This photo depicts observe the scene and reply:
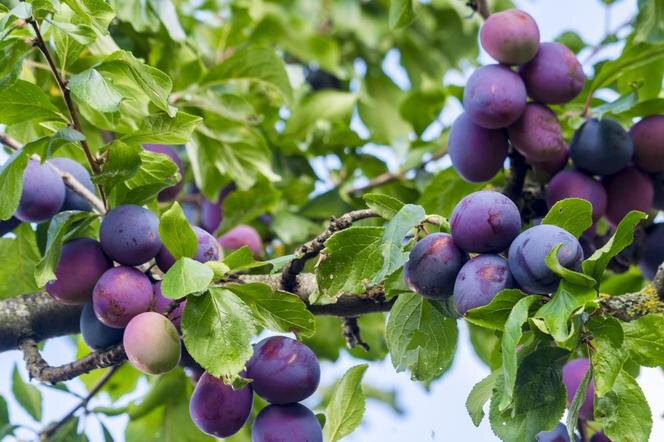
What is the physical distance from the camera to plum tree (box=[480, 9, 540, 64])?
1.28m

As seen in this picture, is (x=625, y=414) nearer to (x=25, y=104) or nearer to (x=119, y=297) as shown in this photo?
(x=119, y=297)

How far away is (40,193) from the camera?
122 cm

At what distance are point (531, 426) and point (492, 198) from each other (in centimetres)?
23

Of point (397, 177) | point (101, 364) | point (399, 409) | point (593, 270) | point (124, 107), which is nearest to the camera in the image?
point (593, 270)

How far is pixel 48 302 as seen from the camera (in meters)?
1.23

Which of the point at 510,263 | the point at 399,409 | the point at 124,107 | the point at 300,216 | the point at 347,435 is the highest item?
the point at 510,263

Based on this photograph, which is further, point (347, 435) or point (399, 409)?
point (399, 409)

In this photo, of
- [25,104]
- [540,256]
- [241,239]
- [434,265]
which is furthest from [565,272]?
[241,239]

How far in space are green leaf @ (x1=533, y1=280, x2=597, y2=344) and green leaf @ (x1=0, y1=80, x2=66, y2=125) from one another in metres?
0.58

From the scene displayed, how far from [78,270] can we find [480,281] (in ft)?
1.43

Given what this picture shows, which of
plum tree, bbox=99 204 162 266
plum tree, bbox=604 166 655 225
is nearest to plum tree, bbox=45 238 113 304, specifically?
plum tree, bbox=99 204 162 266

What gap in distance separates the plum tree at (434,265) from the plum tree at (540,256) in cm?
6

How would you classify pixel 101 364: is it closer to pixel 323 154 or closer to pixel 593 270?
pixel 593 270

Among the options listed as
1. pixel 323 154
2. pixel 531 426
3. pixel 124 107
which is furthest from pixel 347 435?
pixel 323 154
